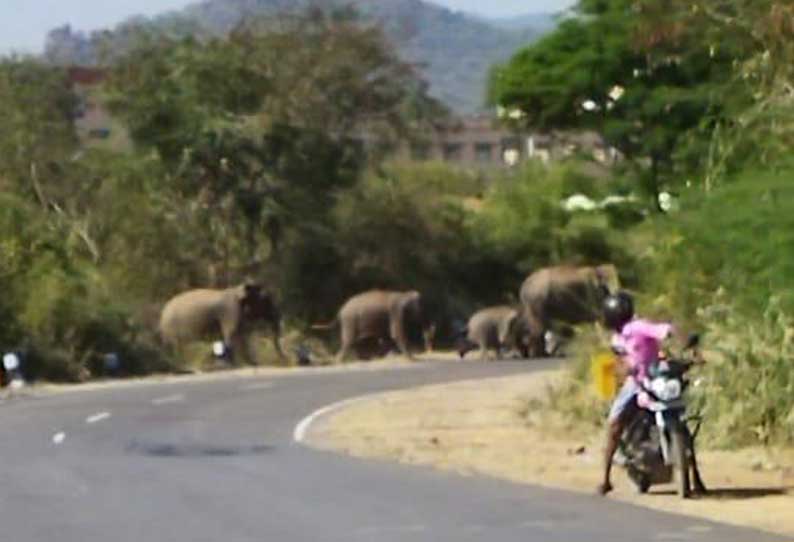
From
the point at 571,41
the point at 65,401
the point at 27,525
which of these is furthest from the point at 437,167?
the point at 27,525

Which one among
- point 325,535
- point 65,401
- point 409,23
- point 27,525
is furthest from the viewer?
point 409,23

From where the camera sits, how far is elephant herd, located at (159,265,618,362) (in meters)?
56.8

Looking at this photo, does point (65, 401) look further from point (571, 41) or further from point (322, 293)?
point (322, 293)

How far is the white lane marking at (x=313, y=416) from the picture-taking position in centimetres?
3081

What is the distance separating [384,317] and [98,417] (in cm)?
2301

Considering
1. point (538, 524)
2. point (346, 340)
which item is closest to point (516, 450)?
point (538, 524)

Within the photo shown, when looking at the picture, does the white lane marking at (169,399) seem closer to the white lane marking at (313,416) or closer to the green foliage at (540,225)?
the white lane marking at (313,416)

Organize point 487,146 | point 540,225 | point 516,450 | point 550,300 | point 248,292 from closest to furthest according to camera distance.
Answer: point 516,450 < point 550,300 < point 248,292 < point 540,225 < point 487,146

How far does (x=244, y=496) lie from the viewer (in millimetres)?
→ 21078

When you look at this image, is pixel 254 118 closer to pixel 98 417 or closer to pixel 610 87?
pixel 610 87

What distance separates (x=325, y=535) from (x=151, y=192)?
1850 inches

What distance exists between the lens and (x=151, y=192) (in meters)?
63.9

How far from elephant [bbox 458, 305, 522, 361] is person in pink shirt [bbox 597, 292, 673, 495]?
→ 3557 centimetres

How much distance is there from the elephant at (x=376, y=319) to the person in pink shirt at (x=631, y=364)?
3708 centimetres
